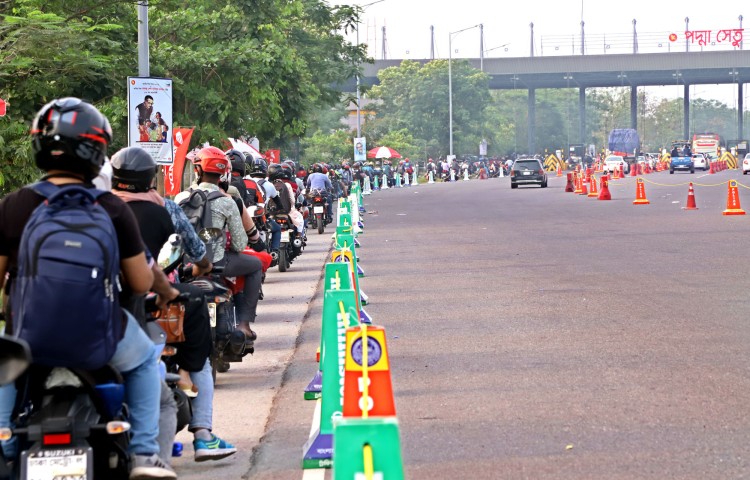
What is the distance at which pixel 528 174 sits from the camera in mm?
66062

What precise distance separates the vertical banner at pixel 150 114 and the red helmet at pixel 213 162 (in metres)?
8.49

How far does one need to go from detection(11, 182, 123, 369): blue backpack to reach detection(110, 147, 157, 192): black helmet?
1.96 metres

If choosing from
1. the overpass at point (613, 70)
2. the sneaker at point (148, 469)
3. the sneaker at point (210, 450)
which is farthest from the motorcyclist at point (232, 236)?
the overpass at point (613, 70)

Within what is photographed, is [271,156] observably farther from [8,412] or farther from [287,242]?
[8,412]

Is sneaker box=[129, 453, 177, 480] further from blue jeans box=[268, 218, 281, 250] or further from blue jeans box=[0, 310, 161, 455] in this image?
blue jeans box=[268, 218, 281, 250]

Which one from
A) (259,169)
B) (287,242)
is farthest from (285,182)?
(259,169)

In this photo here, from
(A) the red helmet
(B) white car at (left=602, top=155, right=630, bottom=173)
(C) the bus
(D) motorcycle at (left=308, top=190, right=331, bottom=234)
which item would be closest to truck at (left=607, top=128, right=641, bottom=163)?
(C) the bus

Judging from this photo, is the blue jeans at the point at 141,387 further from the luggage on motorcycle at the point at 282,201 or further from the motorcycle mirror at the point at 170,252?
the luggage on motorcycle at the point at 282,201

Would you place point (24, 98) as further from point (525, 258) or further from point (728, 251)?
point (728, 251)

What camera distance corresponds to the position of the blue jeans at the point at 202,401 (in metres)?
7.58

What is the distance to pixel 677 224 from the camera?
3103 cm

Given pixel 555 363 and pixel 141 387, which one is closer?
pixel 141 387

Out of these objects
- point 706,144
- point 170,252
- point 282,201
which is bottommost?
point 282,201

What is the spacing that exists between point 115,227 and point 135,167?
183 cm
